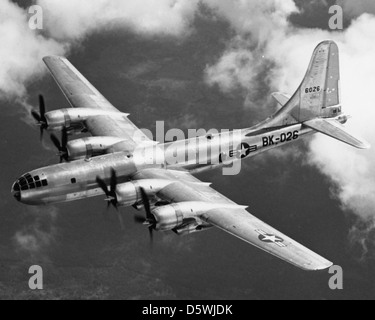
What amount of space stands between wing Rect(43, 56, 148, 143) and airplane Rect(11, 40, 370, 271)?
0.09m

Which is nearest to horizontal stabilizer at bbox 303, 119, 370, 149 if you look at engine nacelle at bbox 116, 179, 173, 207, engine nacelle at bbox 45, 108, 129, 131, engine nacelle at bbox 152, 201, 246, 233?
engine nacelle at bbox 152, 201, 246, 233

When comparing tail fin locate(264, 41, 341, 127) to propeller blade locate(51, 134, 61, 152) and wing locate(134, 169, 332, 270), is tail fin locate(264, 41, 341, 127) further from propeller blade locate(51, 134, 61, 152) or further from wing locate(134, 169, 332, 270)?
propeller blade locate(51, 134, 61, 152)

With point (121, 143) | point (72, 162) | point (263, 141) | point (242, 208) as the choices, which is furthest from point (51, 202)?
point (263, 141)

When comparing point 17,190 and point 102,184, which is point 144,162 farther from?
point 17,190

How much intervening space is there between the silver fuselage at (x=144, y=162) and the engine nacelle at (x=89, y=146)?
2397 millimetres

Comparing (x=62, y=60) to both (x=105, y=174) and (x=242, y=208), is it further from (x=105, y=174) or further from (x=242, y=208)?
(x=242, y=208)

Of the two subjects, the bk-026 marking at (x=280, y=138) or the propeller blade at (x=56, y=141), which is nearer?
the propeller blade at (x=56, y=141)

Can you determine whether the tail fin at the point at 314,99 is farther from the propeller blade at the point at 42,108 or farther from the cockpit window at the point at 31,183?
the cockpit window at the point at 31,183

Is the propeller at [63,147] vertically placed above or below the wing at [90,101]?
below

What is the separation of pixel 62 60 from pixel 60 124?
1228 centimetres

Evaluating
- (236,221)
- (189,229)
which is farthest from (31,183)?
(236,221)

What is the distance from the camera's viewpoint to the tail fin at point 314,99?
52.7 meters

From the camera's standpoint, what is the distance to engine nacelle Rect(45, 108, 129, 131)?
51188mm

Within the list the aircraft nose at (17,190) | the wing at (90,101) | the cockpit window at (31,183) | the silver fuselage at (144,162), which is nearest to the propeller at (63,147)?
the silver fuselage at (144,162)
